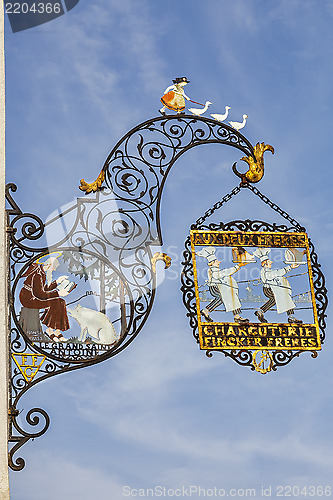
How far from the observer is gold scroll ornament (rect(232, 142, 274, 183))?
34.2ft

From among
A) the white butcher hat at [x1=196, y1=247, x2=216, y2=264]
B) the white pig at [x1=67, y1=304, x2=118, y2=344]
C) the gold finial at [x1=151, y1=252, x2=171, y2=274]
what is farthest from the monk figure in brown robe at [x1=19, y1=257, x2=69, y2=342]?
the white butcher hat at [x1=196, y1=247, x2=216, y2=264]

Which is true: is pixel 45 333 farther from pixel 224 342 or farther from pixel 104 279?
pixel 224 342

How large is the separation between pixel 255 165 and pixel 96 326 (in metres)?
2.49

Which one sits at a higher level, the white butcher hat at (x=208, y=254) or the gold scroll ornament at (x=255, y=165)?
the gold scroll ornament at (x=255, y=165)

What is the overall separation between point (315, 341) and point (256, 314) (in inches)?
24.4

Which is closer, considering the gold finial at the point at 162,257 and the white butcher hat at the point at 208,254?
the gold finial at the point at 162,257

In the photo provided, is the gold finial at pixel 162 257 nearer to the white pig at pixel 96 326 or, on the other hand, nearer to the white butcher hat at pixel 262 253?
the white pig at pixel 96 326

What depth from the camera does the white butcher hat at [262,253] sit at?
10172mm

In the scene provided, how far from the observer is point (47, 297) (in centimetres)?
946

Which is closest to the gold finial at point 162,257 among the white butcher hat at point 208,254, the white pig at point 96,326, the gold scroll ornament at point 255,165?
the white butcher hat at point 208,254

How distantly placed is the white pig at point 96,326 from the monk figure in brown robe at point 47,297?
131mm

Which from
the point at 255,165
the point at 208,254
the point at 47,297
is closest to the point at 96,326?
the point at 47,297

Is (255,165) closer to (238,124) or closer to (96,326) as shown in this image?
(238,124)

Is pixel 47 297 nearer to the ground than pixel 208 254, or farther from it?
nearer to the ground
